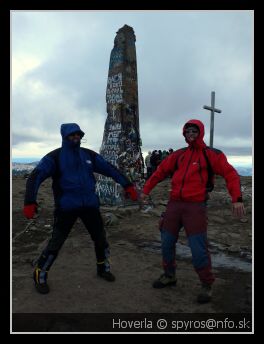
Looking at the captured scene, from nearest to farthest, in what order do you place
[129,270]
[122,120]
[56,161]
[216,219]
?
[56,161] < [129,270] < [216,219] < [122,120]

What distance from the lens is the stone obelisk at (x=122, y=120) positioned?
1025 cm

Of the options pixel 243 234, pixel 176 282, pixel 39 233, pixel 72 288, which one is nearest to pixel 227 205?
pixel 243 234

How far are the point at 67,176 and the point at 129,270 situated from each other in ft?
5.76

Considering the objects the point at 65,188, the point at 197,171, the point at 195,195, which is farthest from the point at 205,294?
the point at 65,188

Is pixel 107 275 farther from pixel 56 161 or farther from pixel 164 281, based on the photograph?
pixel 56 161

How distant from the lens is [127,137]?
10.3 m

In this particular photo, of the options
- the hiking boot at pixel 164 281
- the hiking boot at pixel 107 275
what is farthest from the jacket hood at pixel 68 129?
the hiking boot at pixel 164 281

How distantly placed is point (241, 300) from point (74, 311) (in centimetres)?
195

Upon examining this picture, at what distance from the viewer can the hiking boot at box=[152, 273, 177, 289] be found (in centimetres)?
488

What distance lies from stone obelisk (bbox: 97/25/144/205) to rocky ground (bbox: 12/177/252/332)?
4.33ft

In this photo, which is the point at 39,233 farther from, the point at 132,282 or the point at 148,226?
the point at 132,282

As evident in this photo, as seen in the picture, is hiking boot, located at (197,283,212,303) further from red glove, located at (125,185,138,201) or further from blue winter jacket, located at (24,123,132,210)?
blue winter jacket, located at (24,123,132,210)

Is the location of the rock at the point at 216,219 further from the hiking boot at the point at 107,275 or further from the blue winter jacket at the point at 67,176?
the blue winter jacket at the point at 67,176

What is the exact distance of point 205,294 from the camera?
4480 mm
